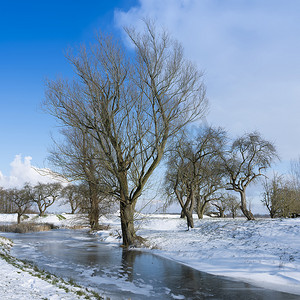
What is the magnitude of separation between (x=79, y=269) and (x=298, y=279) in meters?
7.83

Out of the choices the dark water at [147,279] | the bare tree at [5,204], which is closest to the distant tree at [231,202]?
the dark water at [147,279]

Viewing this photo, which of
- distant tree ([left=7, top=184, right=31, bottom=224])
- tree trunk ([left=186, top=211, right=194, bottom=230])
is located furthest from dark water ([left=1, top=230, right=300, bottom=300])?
distant tree ([left=7, top=184, right=31, bottom=224])

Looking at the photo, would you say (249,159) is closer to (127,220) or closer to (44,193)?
(127,220)

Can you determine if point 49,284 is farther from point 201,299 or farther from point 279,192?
point 279,192

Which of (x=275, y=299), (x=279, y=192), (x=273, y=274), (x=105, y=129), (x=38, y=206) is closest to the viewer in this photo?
(x=275, y=299)

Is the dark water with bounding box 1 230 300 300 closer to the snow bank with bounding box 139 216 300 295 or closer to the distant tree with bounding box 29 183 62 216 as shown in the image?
the snow bank with bounding box 139 216 300 295

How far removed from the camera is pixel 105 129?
1568cm

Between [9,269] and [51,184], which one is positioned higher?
[51,184]

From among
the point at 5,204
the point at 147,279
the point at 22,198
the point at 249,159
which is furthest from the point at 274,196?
the point at 5,204

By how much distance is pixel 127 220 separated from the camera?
54.6 ft

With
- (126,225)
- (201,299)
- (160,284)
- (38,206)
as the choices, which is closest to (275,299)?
(201,299)

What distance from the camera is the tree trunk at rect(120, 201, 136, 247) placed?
16531 millimetres

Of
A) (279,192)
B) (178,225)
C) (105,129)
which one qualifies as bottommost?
(178,225)

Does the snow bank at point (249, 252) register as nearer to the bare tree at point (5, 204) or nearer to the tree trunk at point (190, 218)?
the tree trunk at point (190, 218)
